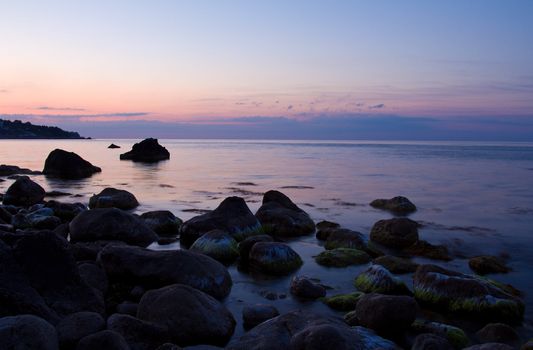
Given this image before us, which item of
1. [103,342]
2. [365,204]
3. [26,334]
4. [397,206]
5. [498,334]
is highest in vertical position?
[26,334]

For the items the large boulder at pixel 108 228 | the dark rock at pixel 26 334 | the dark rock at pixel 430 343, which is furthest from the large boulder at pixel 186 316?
the large boulder at pixel 108 228

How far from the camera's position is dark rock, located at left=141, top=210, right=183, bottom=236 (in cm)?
1314

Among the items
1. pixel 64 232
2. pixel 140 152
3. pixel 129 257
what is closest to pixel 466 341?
pixel 129 257

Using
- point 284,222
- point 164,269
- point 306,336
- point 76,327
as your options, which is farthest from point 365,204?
point 76,327

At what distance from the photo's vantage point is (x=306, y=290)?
7.86m

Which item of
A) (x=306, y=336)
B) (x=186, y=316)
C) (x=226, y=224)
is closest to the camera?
(x=306, y=336)

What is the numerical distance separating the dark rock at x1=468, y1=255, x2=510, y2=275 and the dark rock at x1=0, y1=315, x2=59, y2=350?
26.7ft

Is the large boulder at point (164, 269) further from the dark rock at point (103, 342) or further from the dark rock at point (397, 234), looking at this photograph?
the dark rock at point (397, 234)

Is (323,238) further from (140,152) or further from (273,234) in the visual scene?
(140,152)

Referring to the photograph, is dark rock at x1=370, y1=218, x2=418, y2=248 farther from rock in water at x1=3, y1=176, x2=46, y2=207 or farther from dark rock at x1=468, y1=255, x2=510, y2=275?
rock in water at x1=3, y1=176, x2=46, y2=207

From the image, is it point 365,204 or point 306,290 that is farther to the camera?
point 365,204

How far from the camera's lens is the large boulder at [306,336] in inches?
199

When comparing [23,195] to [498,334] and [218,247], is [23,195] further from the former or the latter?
[498,334]

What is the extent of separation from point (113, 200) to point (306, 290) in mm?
11392
